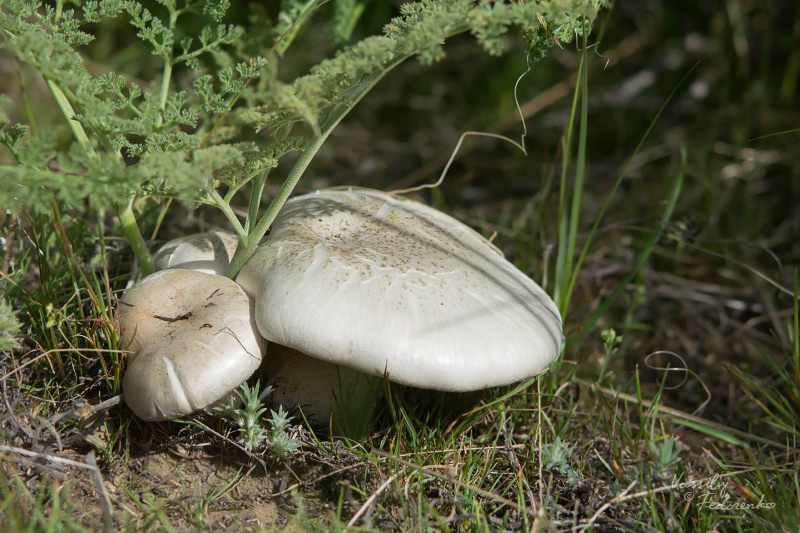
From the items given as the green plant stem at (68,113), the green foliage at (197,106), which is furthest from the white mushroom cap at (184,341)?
the green plant stem at (68,113)

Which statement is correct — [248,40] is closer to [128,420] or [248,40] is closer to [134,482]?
[128,420]


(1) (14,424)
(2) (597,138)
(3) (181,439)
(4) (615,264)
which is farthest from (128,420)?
(2) (597,138)

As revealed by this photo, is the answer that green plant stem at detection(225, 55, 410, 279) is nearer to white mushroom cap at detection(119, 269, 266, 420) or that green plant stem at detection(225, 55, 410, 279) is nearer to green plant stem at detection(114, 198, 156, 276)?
white mushroom cap at detection(119, 269, 266, 420)

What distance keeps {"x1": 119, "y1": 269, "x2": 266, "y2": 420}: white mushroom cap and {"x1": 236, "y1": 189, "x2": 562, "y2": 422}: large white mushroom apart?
80 millimetres

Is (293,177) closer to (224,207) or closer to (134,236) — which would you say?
(224,207)

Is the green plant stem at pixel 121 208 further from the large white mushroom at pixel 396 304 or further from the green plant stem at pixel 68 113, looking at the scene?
the large white mushroom at pixel 396 304

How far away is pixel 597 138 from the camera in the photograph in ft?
15.8

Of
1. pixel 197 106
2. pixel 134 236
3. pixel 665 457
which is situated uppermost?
pixel 197 106

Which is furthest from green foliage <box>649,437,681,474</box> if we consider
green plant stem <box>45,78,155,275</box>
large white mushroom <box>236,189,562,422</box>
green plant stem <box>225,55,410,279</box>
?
green plant stem <box>45,78,155,275</box>

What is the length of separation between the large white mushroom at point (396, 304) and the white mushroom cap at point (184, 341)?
0.08 m

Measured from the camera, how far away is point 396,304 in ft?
6.04

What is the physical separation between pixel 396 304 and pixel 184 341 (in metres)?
0.62

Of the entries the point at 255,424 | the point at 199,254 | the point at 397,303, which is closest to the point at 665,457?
the point at 397,303

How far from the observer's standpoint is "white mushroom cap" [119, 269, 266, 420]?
178cm
